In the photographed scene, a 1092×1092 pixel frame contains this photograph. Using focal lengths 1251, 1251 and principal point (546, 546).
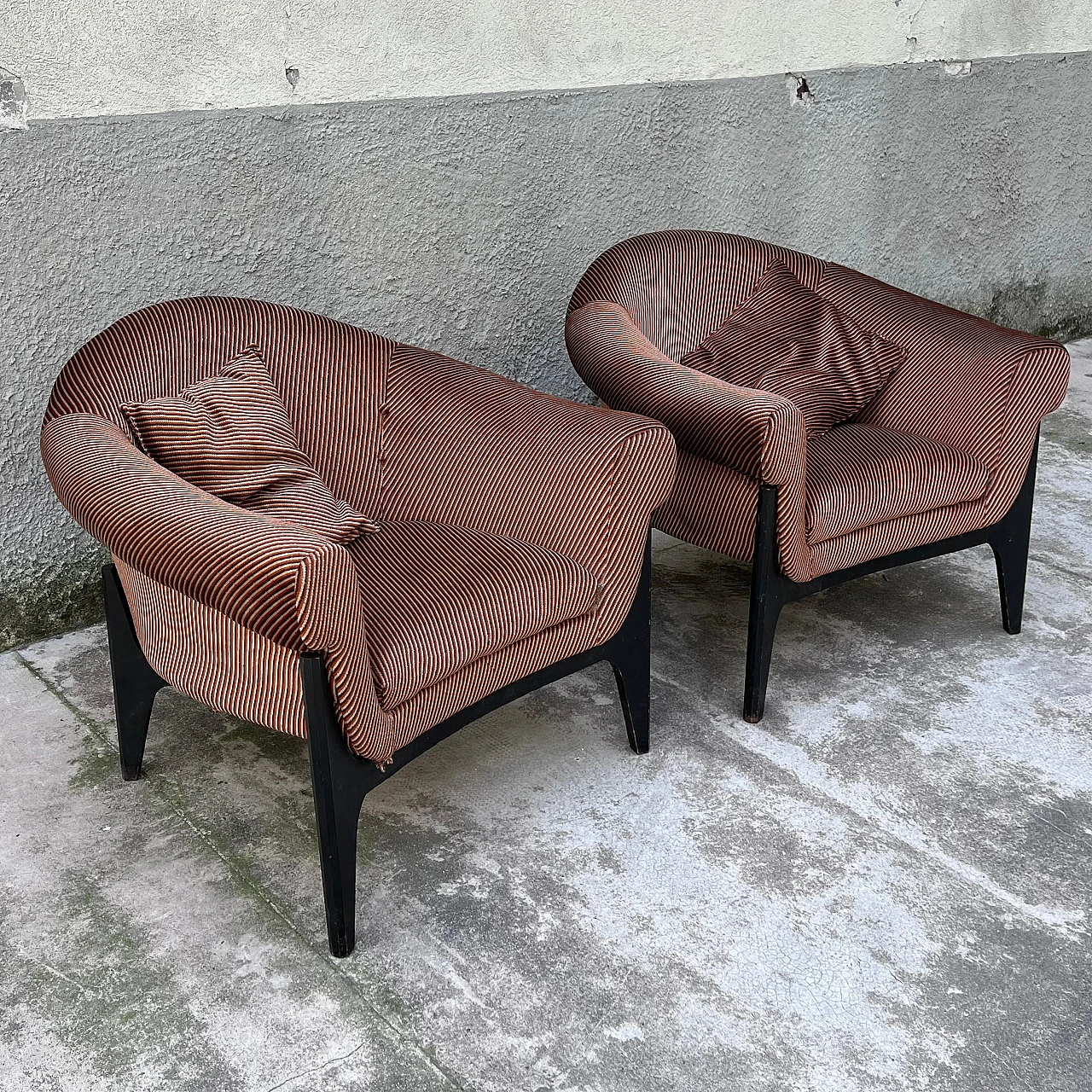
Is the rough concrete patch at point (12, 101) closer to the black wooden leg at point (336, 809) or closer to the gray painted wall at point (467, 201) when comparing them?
the gray painted wall at point (467, 201)

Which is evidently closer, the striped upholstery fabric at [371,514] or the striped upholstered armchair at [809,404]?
the striped upholstery fabric at [371,514]

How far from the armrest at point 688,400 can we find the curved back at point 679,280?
0.34 ft

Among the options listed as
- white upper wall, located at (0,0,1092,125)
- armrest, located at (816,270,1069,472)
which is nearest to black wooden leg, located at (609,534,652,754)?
armrest, located at (816,270,1069,472)

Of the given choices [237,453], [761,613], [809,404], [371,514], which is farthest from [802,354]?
[237,453]

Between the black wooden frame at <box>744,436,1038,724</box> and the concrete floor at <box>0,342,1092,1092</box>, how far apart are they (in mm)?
82

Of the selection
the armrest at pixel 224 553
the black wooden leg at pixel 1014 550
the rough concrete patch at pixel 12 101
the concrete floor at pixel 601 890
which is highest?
the rough concrete patch at pixel 12 101

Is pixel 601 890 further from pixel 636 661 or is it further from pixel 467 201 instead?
pixel 467 201

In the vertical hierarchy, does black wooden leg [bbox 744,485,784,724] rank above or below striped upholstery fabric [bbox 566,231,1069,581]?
below

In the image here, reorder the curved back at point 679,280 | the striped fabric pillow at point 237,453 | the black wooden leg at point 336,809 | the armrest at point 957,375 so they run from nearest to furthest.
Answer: the black wooden leg at point 336,809 → the striped fabric pillow at point 237,453 → the armrest at point 957,375 → the curved back at point 679,280

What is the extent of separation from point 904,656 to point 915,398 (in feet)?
Answer: 1.82

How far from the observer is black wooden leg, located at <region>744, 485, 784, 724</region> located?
7.40ft

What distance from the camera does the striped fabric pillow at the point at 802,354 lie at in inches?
107

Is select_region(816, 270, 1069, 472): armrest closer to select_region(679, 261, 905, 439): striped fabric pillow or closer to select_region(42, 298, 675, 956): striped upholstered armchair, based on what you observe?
select_region(679, 261, 905, 439): striped fabric pillow

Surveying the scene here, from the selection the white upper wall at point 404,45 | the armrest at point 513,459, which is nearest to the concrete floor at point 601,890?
the armrest at point 513,459
